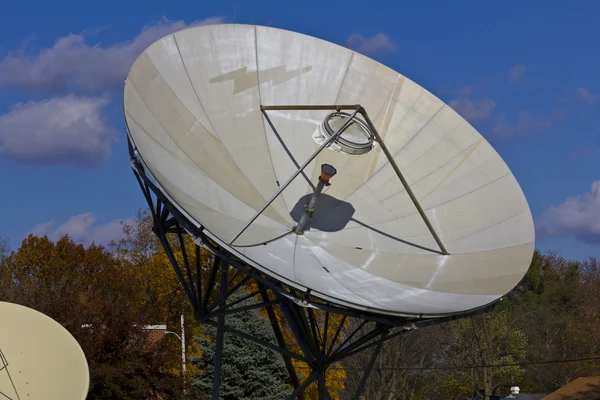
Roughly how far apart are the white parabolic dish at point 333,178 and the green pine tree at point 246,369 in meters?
24.3

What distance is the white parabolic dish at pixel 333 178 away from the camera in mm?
19734

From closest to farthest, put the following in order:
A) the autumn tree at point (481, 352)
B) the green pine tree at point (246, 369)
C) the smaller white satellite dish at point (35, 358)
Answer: the smaller white satellite dish at point (35, 358), the green pine tree at point (246, 369), the autumn tree at point (481, 352)

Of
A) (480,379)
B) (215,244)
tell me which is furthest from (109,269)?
(215,244)

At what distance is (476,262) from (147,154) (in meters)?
7.52

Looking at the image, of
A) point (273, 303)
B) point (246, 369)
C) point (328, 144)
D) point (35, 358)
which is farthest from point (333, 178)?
point (246, 369)

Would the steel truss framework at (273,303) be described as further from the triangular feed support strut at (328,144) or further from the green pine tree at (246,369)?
the green pine tree at (246,369)

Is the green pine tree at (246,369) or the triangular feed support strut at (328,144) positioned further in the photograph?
the green pine tree at (246,369)

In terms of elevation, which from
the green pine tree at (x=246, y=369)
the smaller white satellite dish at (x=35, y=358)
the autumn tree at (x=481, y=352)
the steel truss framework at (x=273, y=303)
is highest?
the autumn tree at (x=481, y=352)

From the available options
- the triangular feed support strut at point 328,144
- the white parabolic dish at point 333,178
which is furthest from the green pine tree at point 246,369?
the triangular feed support strut at point 328,144

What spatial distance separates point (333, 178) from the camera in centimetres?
2367

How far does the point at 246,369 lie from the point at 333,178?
2538cm

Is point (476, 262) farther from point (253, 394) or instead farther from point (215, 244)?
point (253, 394)

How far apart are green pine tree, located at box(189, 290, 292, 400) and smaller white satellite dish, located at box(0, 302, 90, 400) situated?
2516 cm

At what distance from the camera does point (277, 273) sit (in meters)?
18.1
